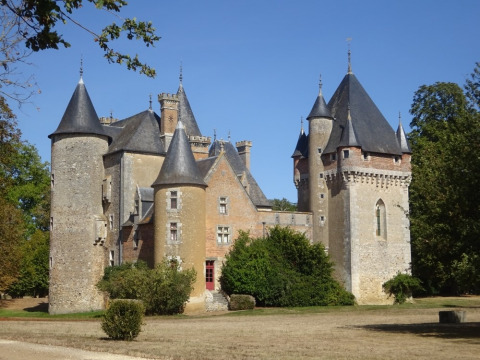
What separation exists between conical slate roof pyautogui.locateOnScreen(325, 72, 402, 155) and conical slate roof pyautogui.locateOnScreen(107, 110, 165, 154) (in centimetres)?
1056

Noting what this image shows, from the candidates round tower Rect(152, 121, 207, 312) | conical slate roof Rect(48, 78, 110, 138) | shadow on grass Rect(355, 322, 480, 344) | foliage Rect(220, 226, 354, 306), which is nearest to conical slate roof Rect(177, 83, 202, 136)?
conical slate roof Rect(48, 78, 110, 138)

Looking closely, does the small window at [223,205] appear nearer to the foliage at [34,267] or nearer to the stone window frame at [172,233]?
the stone window frame at [172,233]

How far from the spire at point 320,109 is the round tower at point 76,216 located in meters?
13.0

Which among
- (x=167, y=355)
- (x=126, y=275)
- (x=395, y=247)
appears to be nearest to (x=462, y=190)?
(x=167, y=355)

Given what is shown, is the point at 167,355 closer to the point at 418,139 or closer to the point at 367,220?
the point at 367,220


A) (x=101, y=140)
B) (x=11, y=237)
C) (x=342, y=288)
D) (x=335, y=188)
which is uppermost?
(x=101, y=140)

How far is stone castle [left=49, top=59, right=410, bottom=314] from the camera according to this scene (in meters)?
37.5

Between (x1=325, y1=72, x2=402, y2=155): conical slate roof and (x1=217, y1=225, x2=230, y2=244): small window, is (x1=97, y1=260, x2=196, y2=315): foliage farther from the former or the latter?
(x1=325, y1=72, x2=402, y2=155): conical slate roof

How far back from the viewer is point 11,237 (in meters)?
41.0

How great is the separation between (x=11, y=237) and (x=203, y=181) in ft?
40.3

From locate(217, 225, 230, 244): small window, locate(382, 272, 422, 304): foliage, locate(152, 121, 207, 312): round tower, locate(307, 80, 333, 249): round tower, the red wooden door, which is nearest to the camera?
locate(152, 121, 207, 312): round tower

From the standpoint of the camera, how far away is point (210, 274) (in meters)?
38.8

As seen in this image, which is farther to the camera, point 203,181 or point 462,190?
point 203,181

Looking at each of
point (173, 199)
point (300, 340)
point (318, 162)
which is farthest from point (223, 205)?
point (300, 340)
